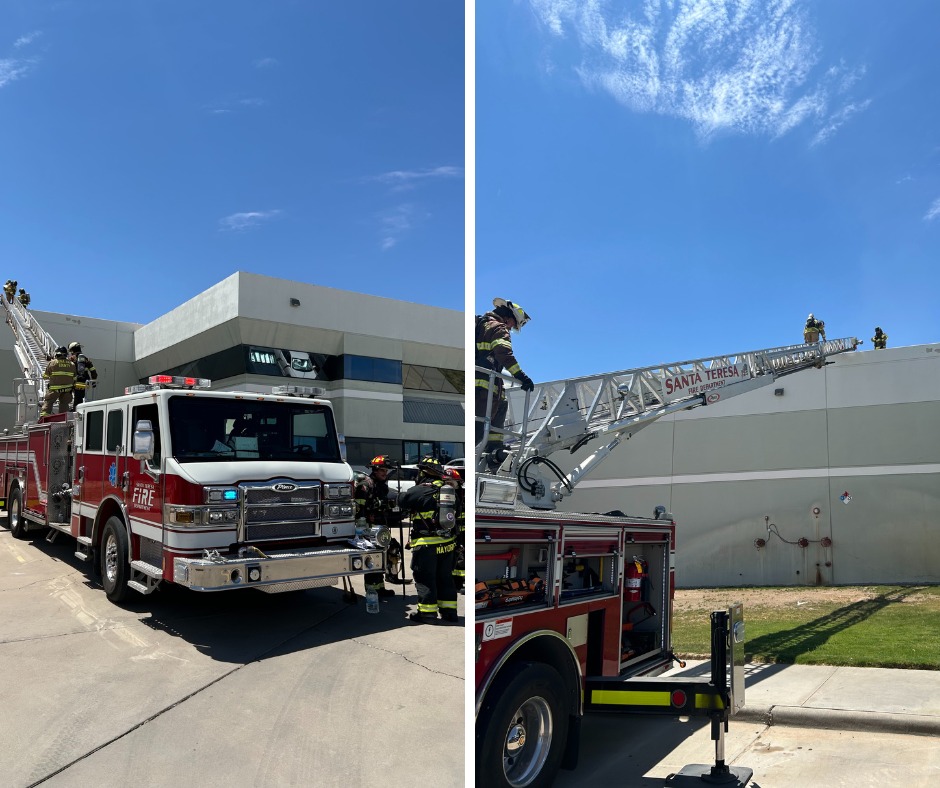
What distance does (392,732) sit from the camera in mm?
4320

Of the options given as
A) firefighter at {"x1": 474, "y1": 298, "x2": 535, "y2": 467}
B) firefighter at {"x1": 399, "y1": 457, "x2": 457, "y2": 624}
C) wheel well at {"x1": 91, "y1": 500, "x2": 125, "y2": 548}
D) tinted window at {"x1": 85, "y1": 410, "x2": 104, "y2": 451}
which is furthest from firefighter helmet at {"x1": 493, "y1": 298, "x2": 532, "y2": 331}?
tinted window at {"x1": 85, "y1": 410, "x2": 104, "y2": 451}

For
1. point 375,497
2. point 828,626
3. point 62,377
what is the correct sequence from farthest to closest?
1. point 62,377
2. point 828,626
3. point 375,497

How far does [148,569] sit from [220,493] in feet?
3.73

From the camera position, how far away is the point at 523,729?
3.47m

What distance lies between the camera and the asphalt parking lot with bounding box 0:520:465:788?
3857mm

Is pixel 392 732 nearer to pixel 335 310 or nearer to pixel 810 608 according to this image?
pixel 810 608

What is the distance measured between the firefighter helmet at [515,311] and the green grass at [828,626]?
5.07 m

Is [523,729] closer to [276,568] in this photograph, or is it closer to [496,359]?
[496,359]

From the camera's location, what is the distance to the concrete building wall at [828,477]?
1519cm

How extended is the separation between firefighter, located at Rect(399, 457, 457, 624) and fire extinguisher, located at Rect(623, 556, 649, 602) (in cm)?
191

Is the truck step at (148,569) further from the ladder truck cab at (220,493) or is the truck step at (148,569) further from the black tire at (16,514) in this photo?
the black tire at (16,514)

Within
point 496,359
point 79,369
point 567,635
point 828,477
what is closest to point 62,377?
point 79,369

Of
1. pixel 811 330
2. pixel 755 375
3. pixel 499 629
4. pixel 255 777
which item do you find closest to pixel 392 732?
pixel 255 777

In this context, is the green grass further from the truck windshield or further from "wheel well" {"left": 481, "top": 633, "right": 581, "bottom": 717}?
the truck windshield
